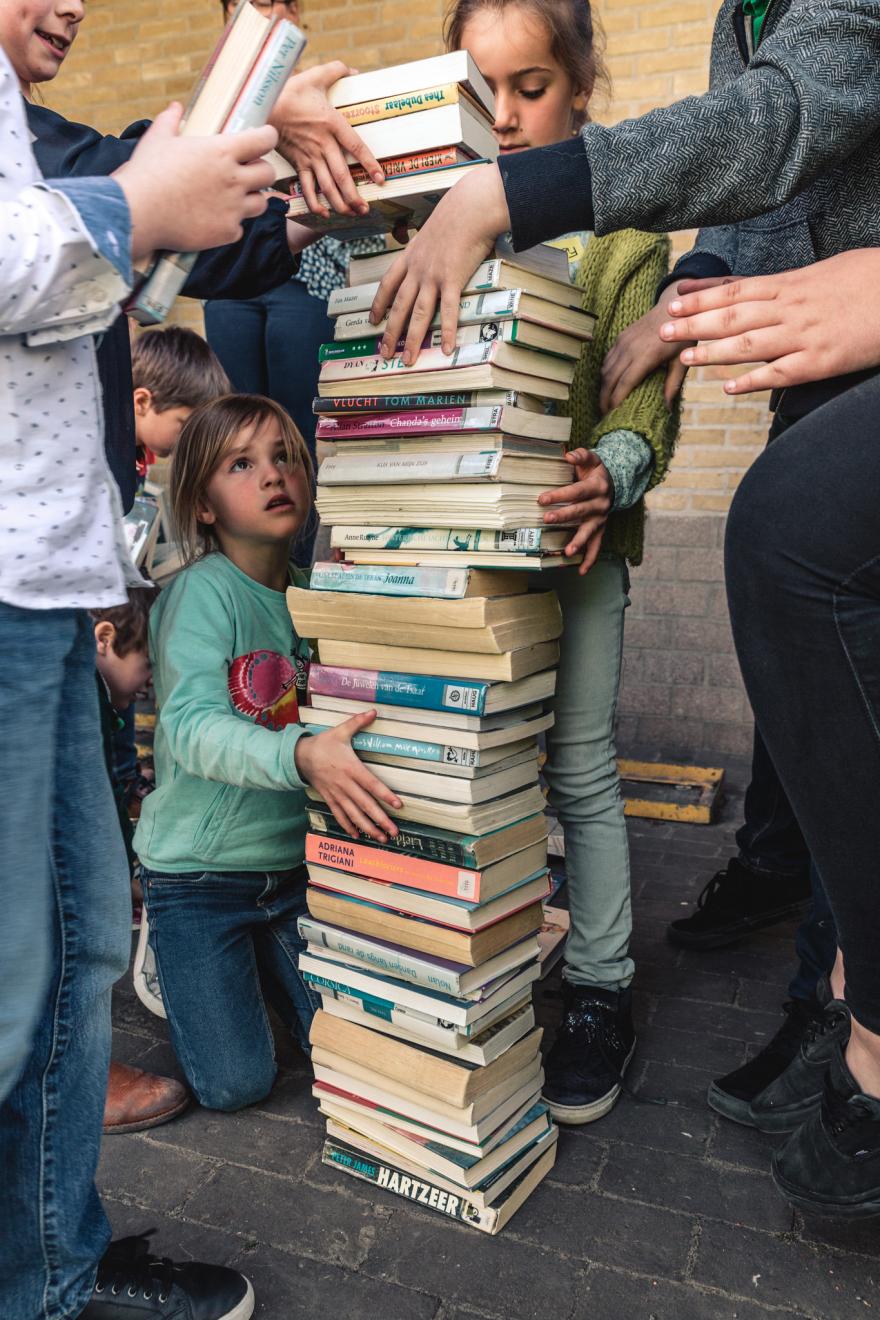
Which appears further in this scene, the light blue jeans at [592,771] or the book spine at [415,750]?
the light blue jeans at [592,771]

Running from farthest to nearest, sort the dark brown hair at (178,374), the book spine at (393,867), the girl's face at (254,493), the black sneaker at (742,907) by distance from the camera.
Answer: the dark brown hair at (178,374), the black sneaker at (742,907), the girl's face at (254,493), the book spine at (393,867)

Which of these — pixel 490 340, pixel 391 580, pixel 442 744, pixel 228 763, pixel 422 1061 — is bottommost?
pixel 422 1061

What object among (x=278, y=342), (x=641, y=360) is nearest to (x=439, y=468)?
(x=641, y=360)

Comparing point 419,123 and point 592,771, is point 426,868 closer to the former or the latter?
point 592,771

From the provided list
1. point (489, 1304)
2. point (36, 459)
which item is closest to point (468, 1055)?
point (489, 1304)

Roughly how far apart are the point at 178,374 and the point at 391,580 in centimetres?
190

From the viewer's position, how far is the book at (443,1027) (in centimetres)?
168

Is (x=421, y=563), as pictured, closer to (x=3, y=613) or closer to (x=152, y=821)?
(x=3, y=613)

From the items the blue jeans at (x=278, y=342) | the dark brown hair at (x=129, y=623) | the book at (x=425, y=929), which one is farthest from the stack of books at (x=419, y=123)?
the blue jeans at (x=278, y=342)

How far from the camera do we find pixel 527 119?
6.81 ft

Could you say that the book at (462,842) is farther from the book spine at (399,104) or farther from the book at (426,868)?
the book spine at (399,104)

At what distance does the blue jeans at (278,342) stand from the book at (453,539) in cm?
163

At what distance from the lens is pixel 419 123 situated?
153 cm

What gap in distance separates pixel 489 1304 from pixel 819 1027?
73 cm
